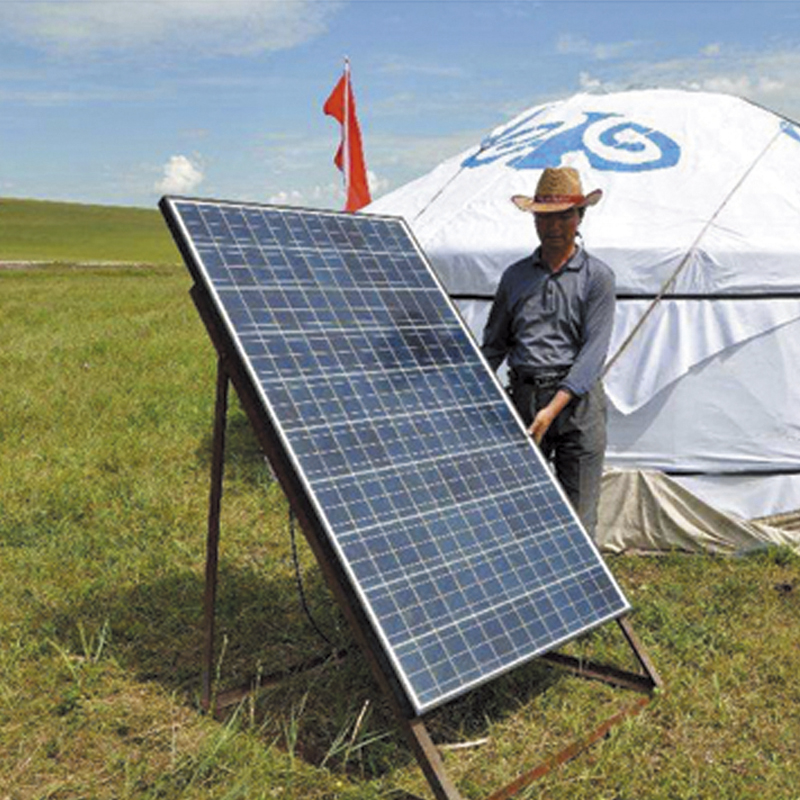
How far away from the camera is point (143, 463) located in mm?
8094

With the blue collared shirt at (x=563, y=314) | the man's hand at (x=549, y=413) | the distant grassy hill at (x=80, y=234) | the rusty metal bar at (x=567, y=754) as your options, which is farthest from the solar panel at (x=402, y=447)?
the distant grassy hill at (x=80, y=234)

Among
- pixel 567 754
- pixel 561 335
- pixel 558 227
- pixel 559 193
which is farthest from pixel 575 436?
pixel 567 754

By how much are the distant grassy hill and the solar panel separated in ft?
162

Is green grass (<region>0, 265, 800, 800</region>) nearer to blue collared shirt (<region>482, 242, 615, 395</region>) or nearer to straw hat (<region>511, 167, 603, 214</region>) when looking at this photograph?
blue collared shirt (<region>482, 242, 615, 395</region>)

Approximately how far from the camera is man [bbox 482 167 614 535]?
4426 millimetres

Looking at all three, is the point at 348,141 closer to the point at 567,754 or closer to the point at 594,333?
the point at 594,333

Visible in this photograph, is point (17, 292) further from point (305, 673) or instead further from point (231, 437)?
point (305, 673)

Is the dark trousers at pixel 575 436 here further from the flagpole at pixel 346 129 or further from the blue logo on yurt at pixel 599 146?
the flagpole at pixel 346 129

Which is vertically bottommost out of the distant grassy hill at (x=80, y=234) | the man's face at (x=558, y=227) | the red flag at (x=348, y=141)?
the distant grassy hill at (x=80, y=234)

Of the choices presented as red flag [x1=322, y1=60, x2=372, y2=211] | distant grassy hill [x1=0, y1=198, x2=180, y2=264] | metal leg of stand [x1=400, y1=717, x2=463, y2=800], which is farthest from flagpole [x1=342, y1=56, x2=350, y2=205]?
distant grassy hill [x1=0, y1=198, x2=180, y2=264]

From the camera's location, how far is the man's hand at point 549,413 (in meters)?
4.37

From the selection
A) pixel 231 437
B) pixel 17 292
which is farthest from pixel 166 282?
pixel 231 437

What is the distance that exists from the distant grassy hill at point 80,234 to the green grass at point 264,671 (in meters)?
46.9

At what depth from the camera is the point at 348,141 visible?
12195mm
